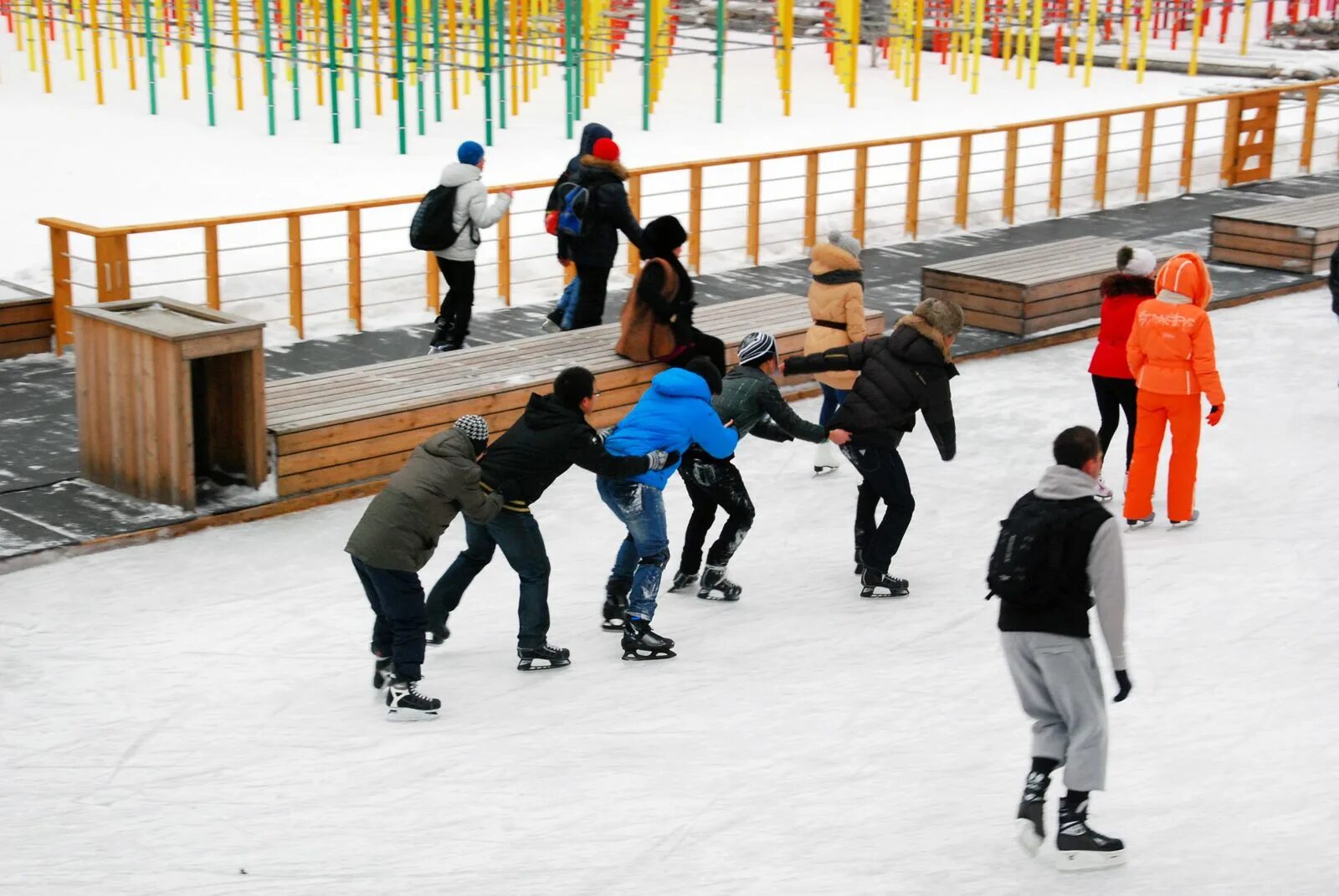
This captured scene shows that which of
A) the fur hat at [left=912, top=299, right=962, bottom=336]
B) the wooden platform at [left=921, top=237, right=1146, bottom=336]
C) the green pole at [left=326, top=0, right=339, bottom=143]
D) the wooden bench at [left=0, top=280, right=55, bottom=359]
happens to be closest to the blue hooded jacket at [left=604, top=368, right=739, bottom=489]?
the fur hat at [left=912, top=299, right=962, bottom=336]

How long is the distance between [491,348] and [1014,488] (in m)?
3.18

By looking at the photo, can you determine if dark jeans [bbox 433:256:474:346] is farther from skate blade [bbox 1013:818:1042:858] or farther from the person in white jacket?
skate blade [bbox 1013:818:1042:858]

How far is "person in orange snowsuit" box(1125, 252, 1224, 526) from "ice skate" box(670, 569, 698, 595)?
A: 7.75 ft

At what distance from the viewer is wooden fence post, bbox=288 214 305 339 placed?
1188 cm

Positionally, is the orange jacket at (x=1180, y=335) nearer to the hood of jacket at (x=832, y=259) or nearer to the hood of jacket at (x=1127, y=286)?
the hood of jacket at (x=1127, y=286)

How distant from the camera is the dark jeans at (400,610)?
6.71m

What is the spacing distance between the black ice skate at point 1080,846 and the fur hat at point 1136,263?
439cm

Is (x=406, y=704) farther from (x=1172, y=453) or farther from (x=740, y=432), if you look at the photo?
(x=1172, y=453)

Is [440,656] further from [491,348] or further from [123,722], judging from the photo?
[491,348]

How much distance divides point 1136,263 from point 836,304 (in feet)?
5.11

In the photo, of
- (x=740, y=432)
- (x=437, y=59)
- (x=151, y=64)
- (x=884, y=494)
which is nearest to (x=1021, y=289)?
(x=884, y=494)

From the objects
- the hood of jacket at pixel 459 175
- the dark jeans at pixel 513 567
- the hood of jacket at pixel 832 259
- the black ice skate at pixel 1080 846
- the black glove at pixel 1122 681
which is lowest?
the black ice skate at pixel 1080 846

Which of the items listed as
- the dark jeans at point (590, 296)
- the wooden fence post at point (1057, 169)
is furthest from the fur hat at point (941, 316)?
the wooden fence post at point (1057, 169)

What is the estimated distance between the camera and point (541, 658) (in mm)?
7473
